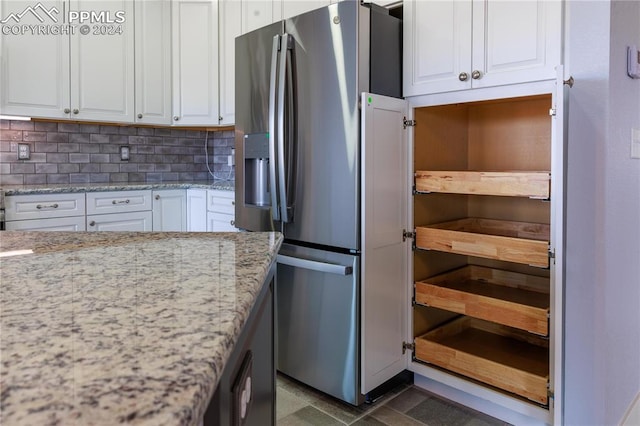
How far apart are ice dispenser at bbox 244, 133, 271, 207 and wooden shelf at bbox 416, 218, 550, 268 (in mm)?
835

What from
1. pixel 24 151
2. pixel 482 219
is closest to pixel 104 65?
pixel 24 151

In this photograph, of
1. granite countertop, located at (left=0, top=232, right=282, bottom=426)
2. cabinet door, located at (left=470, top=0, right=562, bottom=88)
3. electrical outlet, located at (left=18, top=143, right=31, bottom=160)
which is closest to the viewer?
granite countertop, located at (left=0, top=232, right=282, bottom=426)

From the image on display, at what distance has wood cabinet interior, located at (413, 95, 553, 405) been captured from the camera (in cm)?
219

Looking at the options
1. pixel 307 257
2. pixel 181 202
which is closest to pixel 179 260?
pixel 307 257

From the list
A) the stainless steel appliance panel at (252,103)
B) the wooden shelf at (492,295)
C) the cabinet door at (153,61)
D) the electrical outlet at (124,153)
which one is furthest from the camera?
the electrical outlet at (124,153)

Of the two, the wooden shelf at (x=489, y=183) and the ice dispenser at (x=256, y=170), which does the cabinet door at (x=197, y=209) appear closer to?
the ice dispenser at (x=256, y=170)

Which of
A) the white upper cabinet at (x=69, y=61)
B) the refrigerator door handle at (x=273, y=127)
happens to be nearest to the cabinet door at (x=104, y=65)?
the white upper cabinet at (x=69, y=61)

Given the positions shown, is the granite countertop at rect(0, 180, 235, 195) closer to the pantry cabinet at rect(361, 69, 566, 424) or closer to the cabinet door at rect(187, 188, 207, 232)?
the cabinet door at rect(187, 188, 207, 232)

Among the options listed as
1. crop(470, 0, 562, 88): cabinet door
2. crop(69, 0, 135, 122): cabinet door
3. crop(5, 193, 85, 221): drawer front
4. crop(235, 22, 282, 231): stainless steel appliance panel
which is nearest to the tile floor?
crop(235, 22, 282, 231): stainless steel appliance panel

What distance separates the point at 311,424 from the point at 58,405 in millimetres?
1872

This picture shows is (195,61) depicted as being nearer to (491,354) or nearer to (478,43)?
(478,43)

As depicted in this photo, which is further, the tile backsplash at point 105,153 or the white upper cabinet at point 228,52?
the white upper cabinet at point 228,52

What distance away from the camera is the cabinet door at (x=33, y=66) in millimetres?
3057

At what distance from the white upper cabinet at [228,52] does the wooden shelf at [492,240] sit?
73.9 inches
